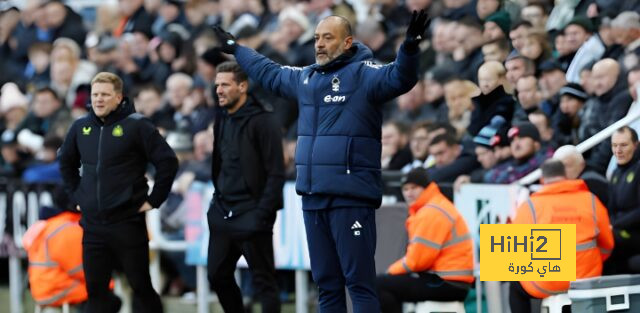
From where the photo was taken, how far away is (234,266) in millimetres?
11297

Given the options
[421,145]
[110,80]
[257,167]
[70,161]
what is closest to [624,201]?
[421,145]

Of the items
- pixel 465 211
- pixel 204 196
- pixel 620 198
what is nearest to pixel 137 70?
pixel 204 196

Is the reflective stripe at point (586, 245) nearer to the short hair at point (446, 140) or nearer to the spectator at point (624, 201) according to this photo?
the spectator at point (624, 201)

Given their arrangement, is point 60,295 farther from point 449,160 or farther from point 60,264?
point 449,160

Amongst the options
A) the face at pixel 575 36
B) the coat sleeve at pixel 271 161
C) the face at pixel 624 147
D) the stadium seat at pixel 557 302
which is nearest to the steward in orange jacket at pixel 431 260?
the stadium seat at pixel 557 302

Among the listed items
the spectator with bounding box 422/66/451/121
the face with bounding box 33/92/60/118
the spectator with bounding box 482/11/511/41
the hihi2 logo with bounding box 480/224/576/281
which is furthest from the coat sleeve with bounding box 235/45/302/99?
the face with bounding box 33/92/60/118

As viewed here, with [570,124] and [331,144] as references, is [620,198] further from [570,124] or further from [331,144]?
[331,144]

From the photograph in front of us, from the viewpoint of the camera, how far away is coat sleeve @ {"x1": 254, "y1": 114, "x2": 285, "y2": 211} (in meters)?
11.2

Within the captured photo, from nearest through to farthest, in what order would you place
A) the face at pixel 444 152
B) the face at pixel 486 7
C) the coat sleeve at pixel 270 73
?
the coat sleeve at pixel 270 73 → the face at pixel 444 152 → the face at pixel 486 7

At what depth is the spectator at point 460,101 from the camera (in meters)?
13.6

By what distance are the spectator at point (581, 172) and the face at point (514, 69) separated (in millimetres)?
1422

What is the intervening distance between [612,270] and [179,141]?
6.16 m

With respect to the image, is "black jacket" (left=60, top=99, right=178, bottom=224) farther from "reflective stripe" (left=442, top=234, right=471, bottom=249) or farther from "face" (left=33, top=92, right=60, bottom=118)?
"face" (left=33, top=92, right=60, bottom=118)

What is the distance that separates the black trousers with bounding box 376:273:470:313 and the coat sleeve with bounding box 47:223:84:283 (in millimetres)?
2627
